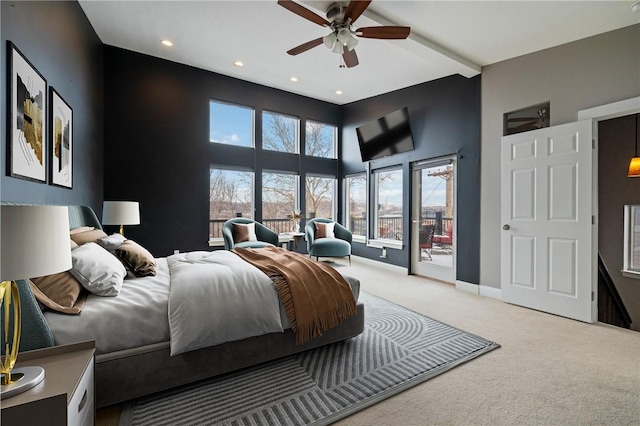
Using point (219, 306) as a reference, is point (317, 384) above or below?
below

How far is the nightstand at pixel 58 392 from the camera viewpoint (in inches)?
38.2

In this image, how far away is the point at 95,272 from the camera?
1.78 m

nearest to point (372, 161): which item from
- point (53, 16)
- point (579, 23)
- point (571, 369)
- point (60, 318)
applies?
point (579, 23)

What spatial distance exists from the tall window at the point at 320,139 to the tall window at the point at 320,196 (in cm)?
56

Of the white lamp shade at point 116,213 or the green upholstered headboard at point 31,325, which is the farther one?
the white lamp shade at point 116,213

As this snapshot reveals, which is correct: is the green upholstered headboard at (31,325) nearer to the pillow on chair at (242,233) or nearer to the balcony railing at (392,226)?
the pillow on chair at (242,233)

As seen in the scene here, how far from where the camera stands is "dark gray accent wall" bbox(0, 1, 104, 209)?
190cm

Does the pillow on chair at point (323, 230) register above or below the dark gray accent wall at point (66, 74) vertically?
below

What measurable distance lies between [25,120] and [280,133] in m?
4.24

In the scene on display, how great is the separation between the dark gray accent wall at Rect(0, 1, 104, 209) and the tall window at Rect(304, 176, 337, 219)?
3663 millimetres

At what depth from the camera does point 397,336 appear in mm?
2615

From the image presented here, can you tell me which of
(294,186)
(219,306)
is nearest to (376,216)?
(294,186)

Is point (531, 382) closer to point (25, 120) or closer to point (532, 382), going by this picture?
point (532, 382)

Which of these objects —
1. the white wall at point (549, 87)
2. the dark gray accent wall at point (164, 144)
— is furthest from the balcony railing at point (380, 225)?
the white wall at point (549, 87)
